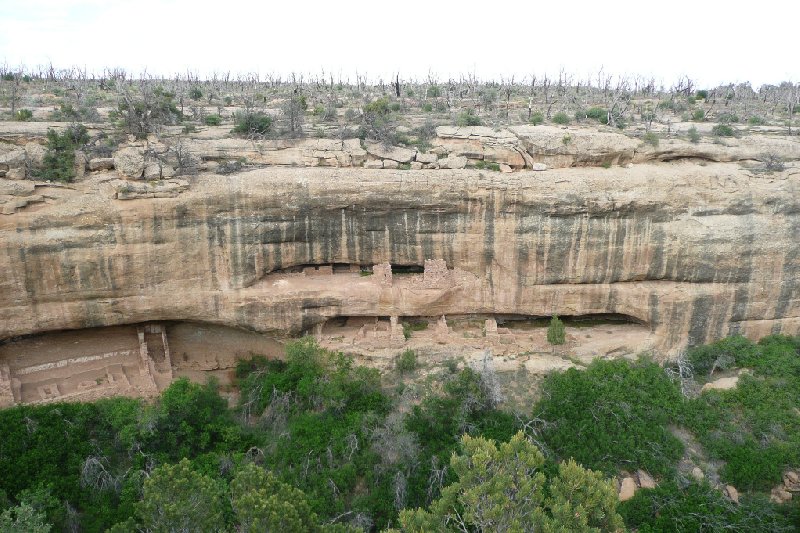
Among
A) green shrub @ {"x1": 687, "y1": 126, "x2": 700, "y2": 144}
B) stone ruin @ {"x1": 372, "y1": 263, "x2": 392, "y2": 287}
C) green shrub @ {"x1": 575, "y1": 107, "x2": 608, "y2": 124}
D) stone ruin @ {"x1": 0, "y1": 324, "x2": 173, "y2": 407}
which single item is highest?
green shrub @ {"x1": 575, "y1": 107, "x2": 608, "y2": 124}

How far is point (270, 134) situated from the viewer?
65.3ft

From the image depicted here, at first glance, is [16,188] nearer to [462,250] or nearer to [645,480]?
[462,250]

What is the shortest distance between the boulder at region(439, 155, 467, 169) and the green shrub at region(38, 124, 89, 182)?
1060 centimetres

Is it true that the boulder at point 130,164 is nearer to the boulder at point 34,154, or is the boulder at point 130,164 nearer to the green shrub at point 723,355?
the boulder at point 34,154

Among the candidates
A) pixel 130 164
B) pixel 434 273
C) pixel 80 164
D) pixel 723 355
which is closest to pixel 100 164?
pixel 80 164

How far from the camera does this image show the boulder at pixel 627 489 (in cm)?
1397

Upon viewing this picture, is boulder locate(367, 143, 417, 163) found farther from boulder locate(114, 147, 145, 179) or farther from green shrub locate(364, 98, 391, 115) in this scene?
boulder locate(114, 147, 145, 179)

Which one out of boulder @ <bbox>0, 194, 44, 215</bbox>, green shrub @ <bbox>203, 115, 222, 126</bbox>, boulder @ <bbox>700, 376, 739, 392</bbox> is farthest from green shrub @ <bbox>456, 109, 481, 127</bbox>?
boulder @ <bbox>0, 194, 44, 215</bbox>

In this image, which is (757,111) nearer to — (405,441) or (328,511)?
(405,441)

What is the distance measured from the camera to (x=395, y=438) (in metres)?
14.9

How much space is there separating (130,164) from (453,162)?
9.42 meters

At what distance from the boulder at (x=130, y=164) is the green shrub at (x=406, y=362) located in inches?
349

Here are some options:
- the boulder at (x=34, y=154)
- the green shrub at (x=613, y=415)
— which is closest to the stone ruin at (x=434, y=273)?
the green shrub at (x=613, y=415)

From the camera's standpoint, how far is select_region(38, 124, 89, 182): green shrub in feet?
51.3
